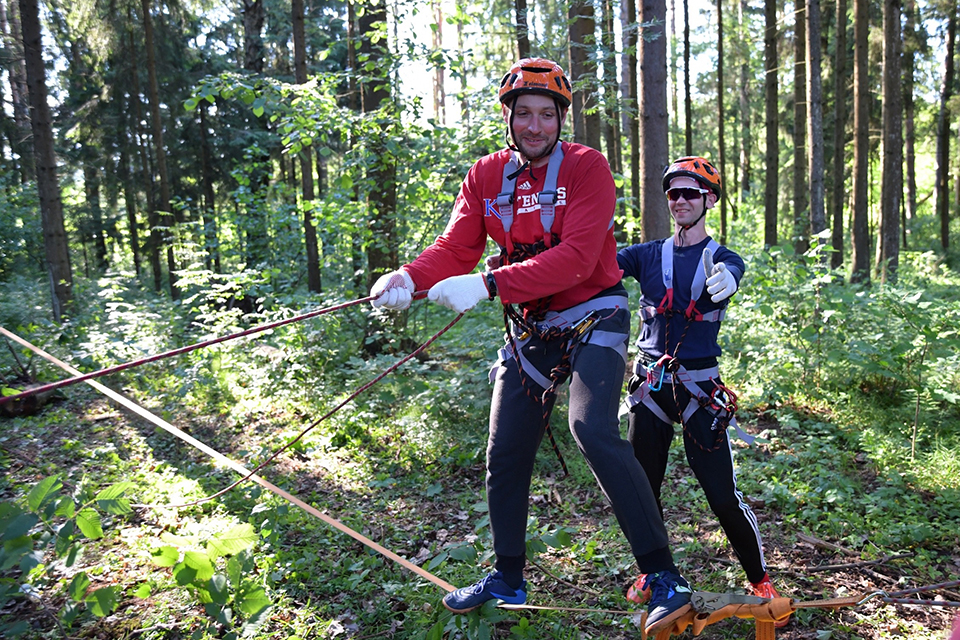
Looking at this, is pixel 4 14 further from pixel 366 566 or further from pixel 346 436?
pixel 366 566

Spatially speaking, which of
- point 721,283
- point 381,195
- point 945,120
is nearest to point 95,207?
point 381,195

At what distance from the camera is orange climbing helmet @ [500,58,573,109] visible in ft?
9.39

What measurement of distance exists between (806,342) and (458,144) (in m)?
4.30

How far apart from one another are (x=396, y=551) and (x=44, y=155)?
8553mm

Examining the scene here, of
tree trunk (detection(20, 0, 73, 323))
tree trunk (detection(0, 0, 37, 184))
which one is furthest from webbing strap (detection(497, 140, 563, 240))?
tree trunk (detection(0, 0, 37, 184))

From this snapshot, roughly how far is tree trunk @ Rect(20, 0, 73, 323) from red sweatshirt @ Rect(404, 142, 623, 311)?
8527 mm

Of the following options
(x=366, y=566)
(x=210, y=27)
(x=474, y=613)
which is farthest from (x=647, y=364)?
(x=210, y=27)

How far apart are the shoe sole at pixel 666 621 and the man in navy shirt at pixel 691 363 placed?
499 millimetres

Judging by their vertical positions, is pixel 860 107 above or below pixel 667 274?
above

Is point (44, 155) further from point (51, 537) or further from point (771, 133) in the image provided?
point (771, 133)

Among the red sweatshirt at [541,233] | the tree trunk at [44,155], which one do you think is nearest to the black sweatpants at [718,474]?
the red sweatshirt at [541,233]

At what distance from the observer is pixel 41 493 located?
245 cm

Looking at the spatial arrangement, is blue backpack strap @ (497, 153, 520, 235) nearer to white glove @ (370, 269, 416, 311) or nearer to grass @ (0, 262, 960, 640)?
white glove @ (370, 269, 416, 311)

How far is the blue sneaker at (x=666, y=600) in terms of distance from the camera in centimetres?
254
